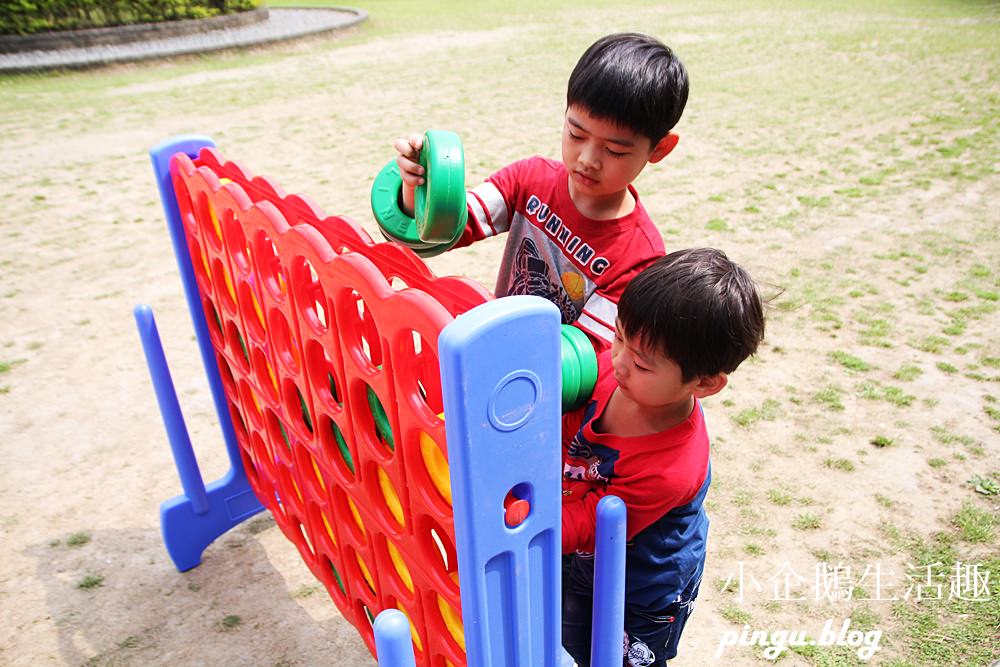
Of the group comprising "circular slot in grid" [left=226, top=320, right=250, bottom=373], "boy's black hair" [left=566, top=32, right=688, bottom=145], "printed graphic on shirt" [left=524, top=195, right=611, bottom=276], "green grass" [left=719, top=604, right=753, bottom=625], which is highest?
"boy's black hair" [left=566, top=32, right=688, bottom=145]

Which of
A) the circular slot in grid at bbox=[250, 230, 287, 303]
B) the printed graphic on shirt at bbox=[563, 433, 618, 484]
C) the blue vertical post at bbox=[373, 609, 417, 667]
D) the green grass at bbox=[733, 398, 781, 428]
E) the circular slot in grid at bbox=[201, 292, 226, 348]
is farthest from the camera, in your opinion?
the green grass at bbox=[733, 398, 781, 428]

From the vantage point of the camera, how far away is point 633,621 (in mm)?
1685

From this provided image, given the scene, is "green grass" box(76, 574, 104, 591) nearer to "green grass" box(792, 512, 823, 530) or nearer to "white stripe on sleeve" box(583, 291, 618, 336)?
"white stripe on sleeve" box(583, 291, 618, 336)

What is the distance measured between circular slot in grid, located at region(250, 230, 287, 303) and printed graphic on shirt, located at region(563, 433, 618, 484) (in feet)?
2.50

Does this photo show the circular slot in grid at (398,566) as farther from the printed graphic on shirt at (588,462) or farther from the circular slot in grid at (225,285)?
the circular slot in grid at (225,285)

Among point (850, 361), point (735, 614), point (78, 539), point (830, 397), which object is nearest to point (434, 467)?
point (735, 614)

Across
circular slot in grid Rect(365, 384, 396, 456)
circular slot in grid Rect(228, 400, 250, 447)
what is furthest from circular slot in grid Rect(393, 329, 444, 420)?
circular slot in grid Rect(228, 400, 250, 447)

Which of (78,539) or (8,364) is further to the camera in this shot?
(8,364)

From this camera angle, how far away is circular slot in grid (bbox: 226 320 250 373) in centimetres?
233

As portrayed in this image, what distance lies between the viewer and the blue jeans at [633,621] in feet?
5.49

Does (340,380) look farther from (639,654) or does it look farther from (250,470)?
(250,470)

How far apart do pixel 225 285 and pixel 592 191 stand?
1.15 m

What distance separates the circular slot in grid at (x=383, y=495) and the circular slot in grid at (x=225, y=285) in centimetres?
86

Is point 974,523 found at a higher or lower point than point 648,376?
lower
